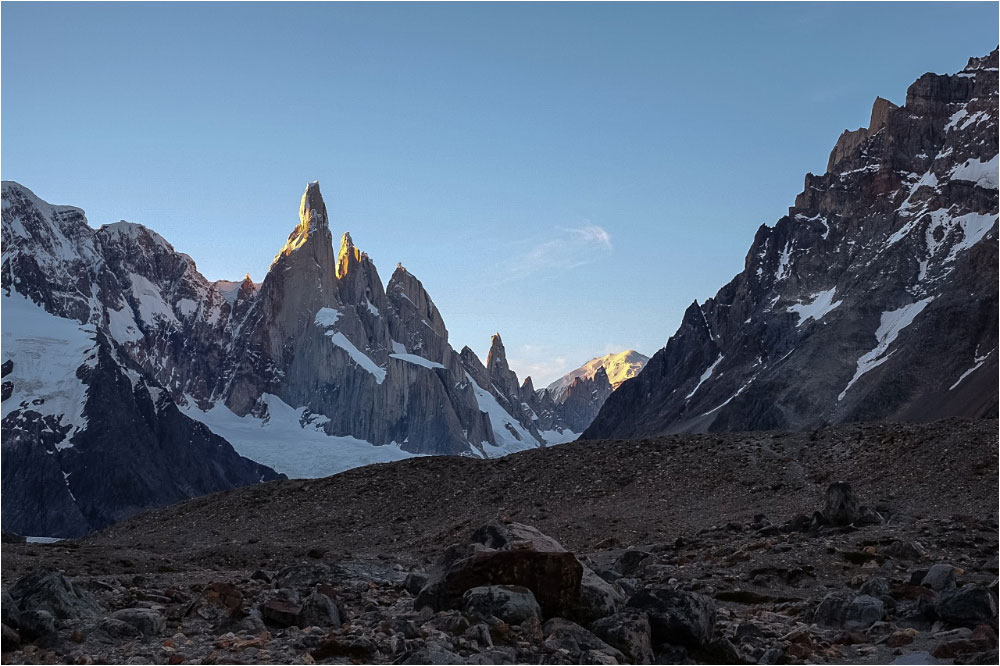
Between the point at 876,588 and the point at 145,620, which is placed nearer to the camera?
the point at 145,620

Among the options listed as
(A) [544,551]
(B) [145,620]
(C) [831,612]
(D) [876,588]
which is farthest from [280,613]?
(D) [876,588]

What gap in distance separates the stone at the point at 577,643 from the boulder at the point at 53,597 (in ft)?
24.8

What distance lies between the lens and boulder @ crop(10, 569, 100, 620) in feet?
50.4

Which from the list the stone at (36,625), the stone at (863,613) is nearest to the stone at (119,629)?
the stone at (36,625)

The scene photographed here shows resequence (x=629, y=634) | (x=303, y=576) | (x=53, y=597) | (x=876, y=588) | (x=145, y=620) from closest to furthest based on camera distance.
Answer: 1. (x=629, y=634)
2. (x=145, y=620)
3. (x=53, y=597)
4. (x=876, y=588)
5. (x=303, y=576)

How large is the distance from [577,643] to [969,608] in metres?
6.91

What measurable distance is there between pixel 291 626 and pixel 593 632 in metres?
4.81

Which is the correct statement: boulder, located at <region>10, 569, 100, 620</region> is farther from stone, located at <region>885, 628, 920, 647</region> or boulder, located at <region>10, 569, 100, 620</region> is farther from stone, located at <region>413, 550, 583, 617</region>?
stone, located at <region>885, 628, 920, 647</region>

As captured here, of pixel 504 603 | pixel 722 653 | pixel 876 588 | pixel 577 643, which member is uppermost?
pixel 504 603

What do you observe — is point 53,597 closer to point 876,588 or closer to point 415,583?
point 415,583

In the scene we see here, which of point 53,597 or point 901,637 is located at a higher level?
point 53,597

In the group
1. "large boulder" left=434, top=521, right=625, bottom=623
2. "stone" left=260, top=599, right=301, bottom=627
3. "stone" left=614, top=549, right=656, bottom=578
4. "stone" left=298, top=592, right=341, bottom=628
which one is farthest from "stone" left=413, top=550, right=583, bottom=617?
"stone" left=614, top=549, right=656, bottom=578

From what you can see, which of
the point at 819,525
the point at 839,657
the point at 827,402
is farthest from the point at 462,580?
the point at 827,402

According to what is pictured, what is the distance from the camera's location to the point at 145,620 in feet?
49.2
